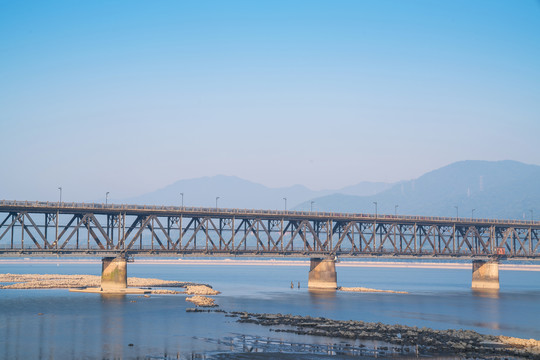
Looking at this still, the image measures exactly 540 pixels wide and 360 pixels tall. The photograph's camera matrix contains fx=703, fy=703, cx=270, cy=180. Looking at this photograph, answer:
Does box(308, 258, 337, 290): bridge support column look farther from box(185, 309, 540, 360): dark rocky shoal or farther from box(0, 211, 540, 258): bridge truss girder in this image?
box(185, 309, 540, 360): dark rocky shoal

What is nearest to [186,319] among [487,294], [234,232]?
[234,232]

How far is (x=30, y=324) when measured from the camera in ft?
261

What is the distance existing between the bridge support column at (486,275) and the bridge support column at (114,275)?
86.6 metres

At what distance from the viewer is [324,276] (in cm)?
14462

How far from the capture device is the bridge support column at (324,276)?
14350 cm

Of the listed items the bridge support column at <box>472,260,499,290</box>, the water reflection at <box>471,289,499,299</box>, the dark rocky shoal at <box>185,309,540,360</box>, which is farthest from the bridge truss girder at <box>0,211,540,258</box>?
the dark rocky shoal at <box>185,309,540,360</box>

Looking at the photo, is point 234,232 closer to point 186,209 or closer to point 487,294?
point 186,209

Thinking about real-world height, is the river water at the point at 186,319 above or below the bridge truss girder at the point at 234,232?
below

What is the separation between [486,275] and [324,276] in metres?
45.1

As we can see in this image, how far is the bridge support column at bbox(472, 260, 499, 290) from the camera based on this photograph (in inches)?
6471

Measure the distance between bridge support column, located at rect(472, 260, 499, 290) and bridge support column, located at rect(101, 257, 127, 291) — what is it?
284ft

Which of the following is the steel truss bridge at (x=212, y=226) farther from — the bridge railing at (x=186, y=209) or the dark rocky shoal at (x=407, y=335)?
the dark rocky shoal at (x=407, y=335)

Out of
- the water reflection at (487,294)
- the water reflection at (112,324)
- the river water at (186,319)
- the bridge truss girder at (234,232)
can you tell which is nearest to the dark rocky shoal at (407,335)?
the river water at (186,319)

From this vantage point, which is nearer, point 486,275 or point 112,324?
point 112,324
